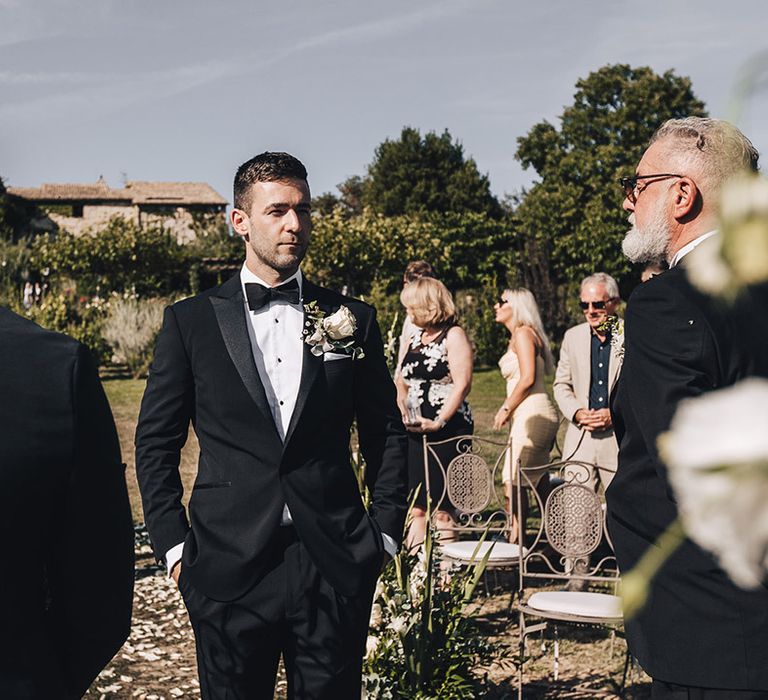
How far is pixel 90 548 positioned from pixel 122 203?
61.1m

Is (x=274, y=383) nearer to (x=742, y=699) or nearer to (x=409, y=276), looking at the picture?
(x=742, y=699)

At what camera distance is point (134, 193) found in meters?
58.4

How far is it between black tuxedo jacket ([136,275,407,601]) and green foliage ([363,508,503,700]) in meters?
1.19

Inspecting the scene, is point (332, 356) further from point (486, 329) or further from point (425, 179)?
point (425, 179)

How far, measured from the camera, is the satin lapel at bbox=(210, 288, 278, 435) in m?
2.67

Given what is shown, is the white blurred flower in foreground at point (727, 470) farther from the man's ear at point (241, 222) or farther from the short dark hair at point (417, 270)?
the short dark hair at point (417, 270)

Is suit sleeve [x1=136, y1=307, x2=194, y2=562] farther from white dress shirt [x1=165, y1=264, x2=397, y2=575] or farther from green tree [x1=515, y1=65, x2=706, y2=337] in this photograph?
green tree [x1=515, y1=65, x2=706, y2=337]

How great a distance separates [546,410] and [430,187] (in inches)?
1684

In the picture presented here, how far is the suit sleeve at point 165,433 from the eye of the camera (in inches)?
109

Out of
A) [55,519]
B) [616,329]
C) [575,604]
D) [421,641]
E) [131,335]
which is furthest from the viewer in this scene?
[131,335]

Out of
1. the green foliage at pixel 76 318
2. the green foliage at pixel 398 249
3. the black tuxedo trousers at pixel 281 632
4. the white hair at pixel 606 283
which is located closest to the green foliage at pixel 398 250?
the green foliage at pixel 398 249

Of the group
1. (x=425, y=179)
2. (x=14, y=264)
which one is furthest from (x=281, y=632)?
(x=425, y=179)

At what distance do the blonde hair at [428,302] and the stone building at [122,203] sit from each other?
163ft

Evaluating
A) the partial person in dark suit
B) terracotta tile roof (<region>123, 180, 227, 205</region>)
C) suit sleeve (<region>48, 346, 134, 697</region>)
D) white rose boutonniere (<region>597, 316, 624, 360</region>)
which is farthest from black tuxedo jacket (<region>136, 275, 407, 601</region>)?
terracotta tile roof (<region>123, 180, 227, 205</region>)
